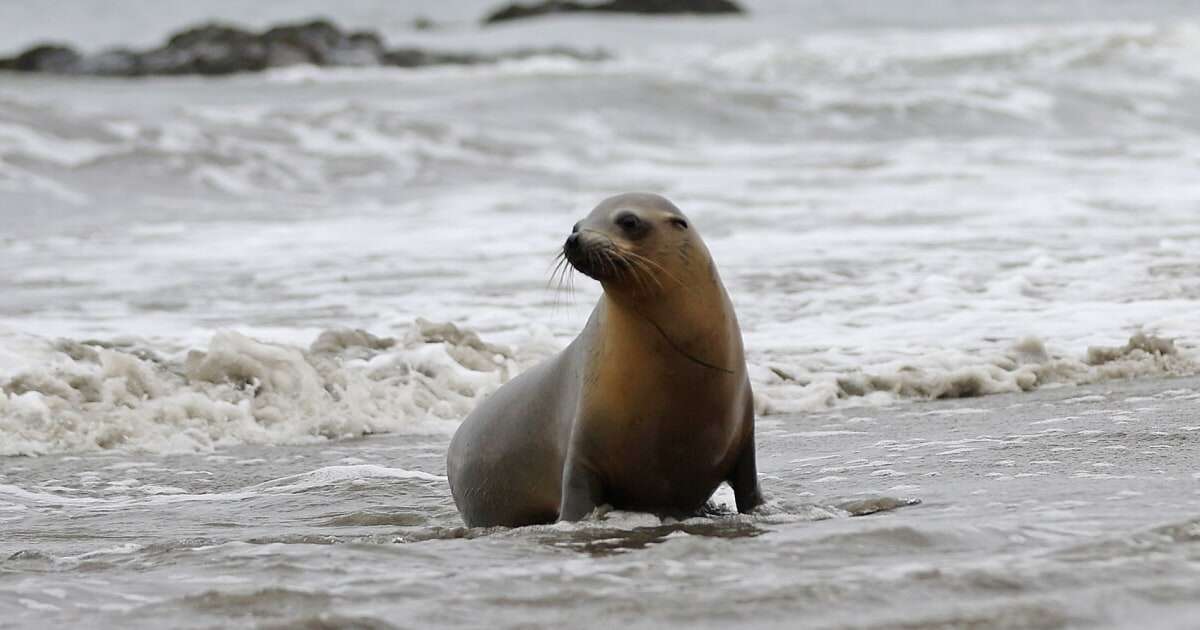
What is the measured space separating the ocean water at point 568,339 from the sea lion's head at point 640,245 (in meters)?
0.60

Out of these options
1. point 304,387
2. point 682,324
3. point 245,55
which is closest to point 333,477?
point 304,387

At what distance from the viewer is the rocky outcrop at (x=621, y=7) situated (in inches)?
1521

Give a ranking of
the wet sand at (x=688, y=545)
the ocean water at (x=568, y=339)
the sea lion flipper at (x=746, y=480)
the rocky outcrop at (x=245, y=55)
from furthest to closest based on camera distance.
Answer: the rocky outcrop at (x=245, y=55)
the sea lion flipper at (x=746, y=480)
the ocean water at (x=568, y=339)
the wet sand at (x=688, y=545)

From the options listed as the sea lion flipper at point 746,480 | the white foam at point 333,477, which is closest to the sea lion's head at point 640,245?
the sea lion flipper at point 746,480

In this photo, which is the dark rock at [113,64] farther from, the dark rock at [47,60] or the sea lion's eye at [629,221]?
the sea lion's eye at [629,221]

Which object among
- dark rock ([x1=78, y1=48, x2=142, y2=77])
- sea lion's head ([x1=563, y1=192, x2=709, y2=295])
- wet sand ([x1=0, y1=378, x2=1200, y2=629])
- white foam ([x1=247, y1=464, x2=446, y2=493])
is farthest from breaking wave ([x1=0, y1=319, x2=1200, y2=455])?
dark rock ([x1=78, y1=48, x2=142, y2=77])

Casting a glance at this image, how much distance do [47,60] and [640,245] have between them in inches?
1115

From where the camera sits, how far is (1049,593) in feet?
10.7

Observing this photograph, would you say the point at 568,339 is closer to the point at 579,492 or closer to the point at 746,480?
the point at 746,480

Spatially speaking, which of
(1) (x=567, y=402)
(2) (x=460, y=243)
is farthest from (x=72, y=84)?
(1) (x=567, y=402)

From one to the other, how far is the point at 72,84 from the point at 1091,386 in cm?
2356

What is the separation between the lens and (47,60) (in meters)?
30.5

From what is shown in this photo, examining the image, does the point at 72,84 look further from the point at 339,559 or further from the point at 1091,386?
the point at 339,559

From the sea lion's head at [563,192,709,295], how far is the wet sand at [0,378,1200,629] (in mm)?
592
